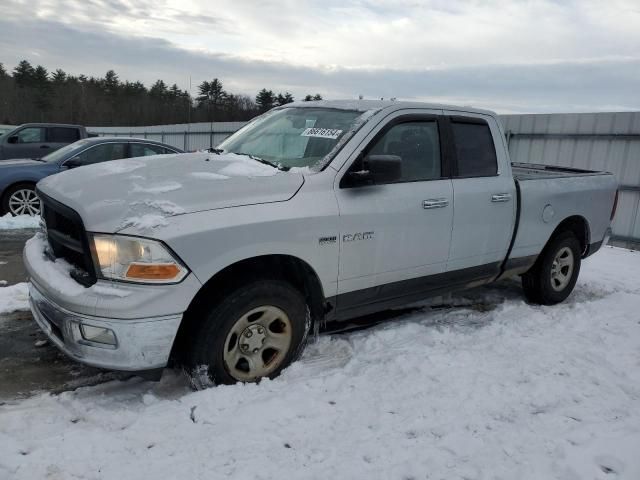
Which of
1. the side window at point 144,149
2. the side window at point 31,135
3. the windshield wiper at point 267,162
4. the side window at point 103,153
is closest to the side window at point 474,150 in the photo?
the windshield wiper at point 267,162

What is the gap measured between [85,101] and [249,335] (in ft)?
257

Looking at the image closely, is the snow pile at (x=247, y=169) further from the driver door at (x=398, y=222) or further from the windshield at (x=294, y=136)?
the driver door at (x=398, y=222)

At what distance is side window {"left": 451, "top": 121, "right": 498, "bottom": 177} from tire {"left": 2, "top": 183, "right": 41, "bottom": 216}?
711 cm

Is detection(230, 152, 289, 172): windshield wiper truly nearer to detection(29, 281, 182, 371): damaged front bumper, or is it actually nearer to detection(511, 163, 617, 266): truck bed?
detection(29, 281, 182, 371): damaged front bumper

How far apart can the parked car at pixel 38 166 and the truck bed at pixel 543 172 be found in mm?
6629

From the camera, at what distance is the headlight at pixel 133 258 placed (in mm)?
2812

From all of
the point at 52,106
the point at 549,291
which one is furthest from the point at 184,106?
the point at 549,291

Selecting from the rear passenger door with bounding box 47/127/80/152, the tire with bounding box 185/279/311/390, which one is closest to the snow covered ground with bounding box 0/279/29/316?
the tire with bounding box 185/279/311/390

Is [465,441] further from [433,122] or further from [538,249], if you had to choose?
[538,249]

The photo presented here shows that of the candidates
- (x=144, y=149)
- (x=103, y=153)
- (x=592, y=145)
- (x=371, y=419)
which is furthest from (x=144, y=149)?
(x=592, y=145)

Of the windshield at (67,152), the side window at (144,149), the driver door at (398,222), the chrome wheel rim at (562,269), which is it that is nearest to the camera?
the driver door at (398,222)

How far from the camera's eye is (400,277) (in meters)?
4.01

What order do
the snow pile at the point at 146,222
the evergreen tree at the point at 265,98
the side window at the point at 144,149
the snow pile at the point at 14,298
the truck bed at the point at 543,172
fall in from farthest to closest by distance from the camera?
the evergreen tree at the point at 265,98, the side window at the point at 144,149, the truck bed at the point at 543,172, the snow pile at the point at 14,298, the snow pile at the point at 146,222

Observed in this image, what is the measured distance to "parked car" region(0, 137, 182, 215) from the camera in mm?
8516
